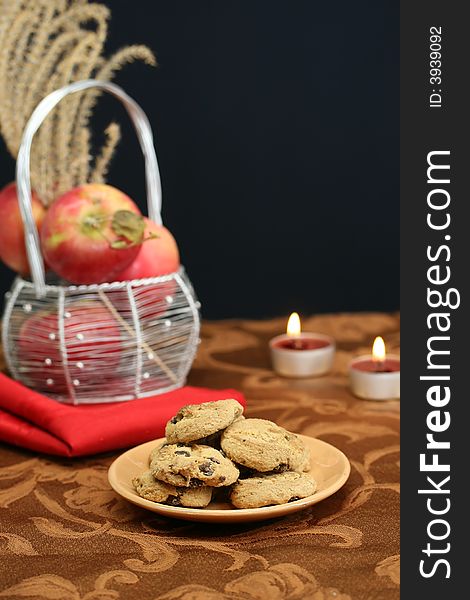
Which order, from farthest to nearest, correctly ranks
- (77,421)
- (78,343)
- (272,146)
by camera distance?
(272,146)
(78,343)
(77,421)

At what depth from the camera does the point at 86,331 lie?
4.28 ft

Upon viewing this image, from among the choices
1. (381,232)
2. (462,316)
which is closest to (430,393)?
(462,316)

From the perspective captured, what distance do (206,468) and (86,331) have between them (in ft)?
1.47

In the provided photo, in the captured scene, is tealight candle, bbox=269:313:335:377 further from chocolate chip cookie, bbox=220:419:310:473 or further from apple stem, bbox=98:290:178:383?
chocolate chip cookie, bbox=220:419:310:473

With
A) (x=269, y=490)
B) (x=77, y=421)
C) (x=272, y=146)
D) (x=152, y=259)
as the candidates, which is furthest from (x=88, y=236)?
(x=272, y=146)

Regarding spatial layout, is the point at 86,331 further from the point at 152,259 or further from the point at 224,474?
the point at 224,474

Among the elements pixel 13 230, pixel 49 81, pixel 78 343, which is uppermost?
pixel 49 81

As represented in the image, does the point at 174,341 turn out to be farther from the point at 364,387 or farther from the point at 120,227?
the point at 364,387

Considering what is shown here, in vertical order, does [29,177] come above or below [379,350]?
above

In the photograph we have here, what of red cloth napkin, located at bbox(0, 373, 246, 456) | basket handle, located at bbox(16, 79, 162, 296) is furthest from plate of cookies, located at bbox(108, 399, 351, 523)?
basket handle, located at bbox(16, 79, 162, 296)

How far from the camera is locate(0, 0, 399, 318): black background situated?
2.20m

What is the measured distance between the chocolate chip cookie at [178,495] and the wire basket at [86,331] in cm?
39

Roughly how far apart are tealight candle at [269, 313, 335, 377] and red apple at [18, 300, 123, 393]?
328 mm

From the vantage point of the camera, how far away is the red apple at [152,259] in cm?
137
